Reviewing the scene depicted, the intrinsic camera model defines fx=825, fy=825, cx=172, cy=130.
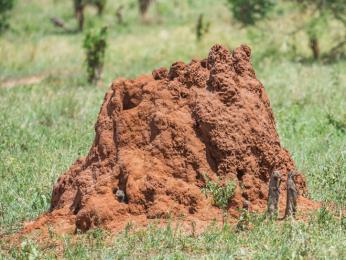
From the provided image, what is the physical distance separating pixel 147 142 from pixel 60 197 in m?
1.00

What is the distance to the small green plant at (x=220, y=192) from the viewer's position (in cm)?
655

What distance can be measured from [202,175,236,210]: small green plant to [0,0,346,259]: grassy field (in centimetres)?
30

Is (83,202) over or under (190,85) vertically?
under

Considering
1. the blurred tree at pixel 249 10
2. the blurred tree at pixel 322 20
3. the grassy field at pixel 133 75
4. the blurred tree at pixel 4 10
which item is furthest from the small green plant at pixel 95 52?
the blurred tree at pixel 4 10

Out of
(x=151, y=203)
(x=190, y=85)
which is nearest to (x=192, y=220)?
(x=151, y=203)

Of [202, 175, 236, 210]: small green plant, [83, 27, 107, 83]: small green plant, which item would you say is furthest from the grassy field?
[83, 27, 107, 83]: small green plant

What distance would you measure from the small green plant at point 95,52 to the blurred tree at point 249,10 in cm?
500

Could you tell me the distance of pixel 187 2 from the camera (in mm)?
33625

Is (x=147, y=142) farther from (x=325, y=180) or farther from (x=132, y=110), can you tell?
(x=325, y=180)

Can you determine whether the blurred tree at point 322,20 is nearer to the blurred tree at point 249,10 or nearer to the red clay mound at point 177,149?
the blurred tree at point 249,10

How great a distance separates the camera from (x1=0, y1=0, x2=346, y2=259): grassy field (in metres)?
6.05

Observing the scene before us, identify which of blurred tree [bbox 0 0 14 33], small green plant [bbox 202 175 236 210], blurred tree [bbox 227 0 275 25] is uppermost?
blurred tree [bbox 227 0 275 25]

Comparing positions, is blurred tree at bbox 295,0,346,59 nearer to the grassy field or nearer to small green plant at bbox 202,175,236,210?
the grassy field

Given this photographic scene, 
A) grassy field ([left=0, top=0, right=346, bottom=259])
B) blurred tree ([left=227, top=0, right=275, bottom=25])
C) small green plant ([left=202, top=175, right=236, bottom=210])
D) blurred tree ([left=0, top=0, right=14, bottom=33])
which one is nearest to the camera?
grassy field ([left=0, top=0, right=346, bottom=259])
